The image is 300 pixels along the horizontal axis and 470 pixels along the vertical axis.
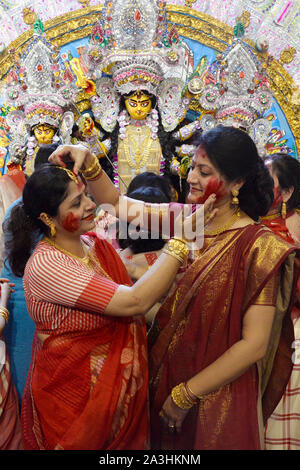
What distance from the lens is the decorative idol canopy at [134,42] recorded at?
4.46 meters

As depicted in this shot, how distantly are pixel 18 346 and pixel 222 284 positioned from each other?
3.58 feet

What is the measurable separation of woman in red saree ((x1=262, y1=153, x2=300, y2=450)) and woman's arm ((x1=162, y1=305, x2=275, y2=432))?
45 cm

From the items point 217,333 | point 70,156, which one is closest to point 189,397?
point 217,333

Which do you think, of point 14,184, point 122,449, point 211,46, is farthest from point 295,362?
point 211,46

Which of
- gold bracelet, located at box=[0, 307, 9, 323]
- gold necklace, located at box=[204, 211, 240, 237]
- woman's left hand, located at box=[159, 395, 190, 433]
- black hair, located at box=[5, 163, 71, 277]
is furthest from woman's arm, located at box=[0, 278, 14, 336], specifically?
gold necklace, located at box=[204, 211, 240, 237]

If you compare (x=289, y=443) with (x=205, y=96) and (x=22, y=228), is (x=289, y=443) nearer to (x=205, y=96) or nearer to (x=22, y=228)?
(x=22, y=228)

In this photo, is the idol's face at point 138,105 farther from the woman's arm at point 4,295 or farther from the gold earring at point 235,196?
the gold earring at point 235,196

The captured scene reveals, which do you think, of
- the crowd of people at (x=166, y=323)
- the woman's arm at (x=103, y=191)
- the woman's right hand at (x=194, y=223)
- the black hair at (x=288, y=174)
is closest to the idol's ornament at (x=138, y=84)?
the black hair at (x=288, y=174)

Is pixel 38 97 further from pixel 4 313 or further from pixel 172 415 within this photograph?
pixel 172 415

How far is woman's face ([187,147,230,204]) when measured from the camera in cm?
184

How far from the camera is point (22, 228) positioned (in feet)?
6.30

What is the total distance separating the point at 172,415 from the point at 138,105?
11.7 ft

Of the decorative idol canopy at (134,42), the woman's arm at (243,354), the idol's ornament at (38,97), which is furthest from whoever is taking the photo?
the idol's ornament at (38,97)

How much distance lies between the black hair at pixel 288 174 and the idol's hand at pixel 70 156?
4.59ft
